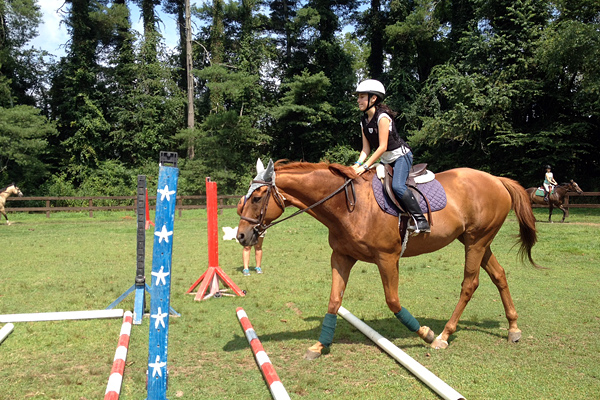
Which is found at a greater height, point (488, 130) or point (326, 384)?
point (488, 130)

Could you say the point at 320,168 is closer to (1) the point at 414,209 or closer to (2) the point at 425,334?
(1) the point at 414,209

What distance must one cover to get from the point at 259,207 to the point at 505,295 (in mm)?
3705

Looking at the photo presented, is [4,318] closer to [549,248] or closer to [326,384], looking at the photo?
[326,384]

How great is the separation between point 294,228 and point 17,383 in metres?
16.5

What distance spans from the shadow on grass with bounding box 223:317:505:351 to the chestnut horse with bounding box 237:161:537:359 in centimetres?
57

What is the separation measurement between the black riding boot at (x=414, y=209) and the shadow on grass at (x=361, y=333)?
5.18 ft

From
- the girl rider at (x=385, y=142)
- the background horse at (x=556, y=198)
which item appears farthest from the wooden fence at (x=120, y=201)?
the girl rider at (x=385, y=142)

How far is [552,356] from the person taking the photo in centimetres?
524

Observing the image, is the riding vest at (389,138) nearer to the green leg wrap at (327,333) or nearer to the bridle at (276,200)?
the bridle at (276,200)

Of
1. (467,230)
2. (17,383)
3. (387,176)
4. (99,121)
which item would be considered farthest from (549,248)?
(99,121)

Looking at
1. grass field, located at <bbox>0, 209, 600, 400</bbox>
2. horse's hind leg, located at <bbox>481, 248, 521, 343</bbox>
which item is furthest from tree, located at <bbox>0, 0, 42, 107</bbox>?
horse's hind leg, located at <bbox>481, 248, 521, 343</bbox>

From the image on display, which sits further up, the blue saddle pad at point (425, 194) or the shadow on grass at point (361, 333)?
the blue saddle pad at point (425, 194)

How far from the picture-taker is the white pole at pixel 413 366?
397cm

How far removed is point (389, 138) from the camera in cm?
555
